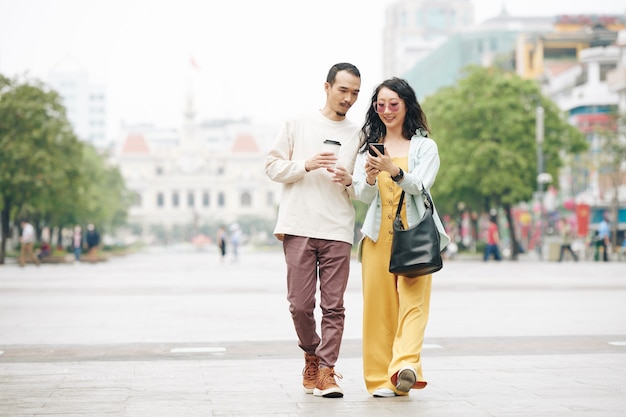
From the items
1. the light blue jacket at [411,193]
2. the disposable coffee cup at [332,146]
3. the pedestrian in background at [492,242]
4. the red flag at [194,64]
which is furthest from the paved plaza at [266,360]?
the red flag at [194,64]

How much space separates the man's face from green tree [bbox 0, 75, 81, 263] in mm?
37045

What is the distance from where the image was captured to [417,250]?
6.75 metres

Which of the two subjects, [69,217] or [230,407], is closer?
[230,407]

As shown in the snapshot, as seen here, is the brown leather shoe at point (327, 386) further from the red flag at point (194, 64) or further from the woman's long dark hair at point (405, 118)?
the red flag at point (194, 64)

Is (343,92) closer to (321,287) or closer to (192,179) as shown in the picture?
(321,287)

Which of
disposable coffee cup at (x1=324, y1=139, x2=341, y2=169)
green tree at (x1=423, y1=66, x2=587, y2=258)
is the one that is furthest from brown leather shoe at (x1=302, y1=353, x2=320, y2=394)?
green tree at (x1=423, y1=66, x2=587, y2=258)

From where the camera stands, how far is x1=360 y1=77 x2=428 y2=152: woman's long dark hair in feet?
23.4

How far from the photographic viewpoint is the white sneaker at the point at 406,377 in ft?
22.0

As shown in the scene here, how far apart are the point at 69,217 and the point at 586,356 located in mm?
57510

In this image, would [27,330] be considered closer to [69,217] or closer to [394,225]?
[394,225]

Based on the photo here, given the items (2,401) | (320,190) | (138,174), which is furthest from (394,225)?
(138,174)

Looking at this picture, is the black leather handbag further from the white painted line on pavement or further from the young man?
the white painted line on pavement

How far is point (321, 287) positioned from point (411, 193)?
0.83m

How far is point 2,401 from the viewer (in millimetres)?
6867
